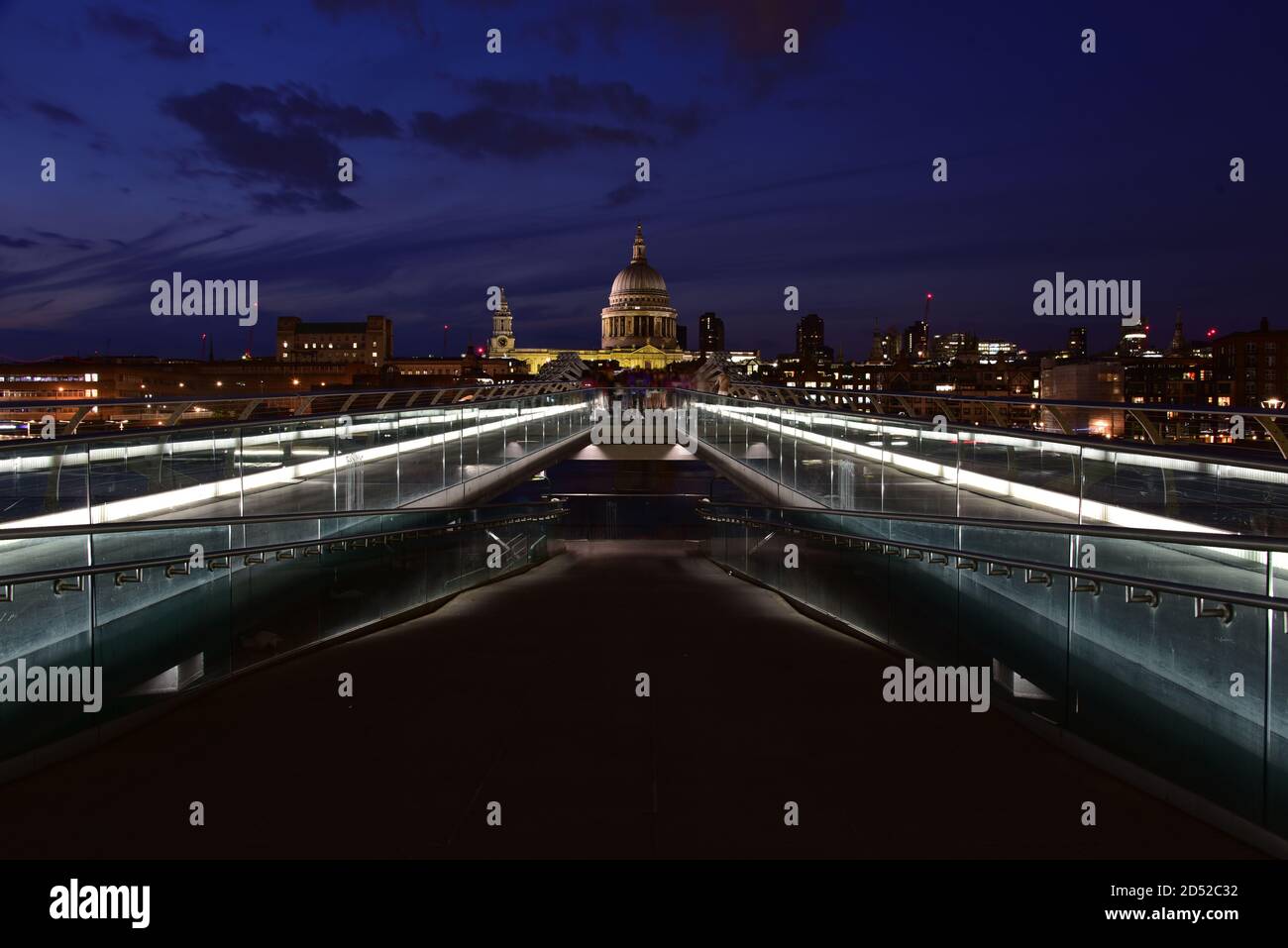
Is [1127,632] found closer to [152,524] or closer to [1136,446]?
[1136,446]

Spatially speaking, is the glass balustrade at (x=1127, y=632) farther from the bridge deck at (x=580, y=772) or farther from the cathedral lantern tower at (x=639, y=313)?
the cathedral lantern tower at (x=639, y=313)

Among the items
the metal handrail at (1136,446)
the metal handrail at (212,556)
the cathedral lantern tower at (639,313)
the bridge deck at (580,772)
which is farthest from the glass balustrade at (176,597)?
the cathedral lantern tower at (639,313)

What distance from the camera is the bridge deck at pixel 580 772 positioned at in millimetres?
3871

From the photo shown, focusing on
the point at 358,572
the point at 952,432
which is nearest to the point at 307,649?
the point at 358,572

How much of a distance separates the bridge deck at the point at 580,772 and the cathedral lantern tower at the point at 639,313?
178m

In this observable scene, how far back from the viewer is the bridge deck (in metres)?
3.87

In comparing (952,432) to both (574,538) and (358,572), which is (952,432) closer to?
(358,572)

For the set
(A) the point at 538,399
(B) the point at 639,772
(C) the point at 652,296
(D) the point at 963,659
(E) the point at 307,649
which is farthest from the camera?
(C) the point at 652,296

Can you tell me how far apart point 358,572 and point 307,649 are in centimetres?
110

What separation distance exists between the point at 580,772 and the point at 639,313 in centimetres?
18372

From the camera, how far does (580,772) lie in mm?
4516

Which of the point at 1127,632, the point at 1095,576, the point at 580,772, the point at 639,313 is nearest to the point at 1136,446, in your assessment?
the point at 1095,576

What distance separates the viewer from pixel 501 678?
6.03m

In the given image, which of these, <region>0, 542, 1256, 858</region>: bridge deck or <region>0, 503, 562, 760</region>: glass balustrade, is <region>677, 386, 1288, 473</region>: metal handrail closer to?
<region>0, 542, 1256, 858</region>: bridge deck
